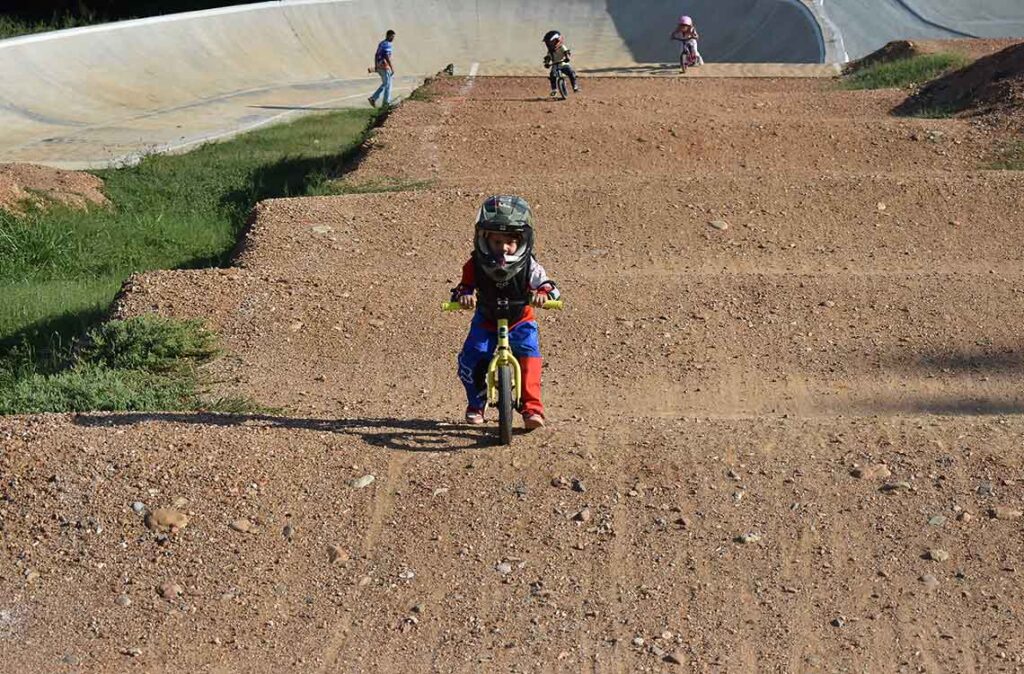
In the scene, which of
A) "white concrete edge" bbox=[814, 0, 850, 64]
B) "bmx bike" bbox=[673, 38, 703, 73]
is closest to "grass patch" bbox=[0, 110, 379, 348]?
"bmx bike" bbox=[673, 38, 703, 73]

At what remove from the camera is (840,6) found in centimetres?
3353

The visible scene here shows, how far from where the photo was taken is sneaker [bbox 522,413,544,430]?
7.36 m

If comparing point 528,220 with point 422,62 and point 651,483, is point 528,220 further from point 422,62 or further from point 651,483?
point 422,62

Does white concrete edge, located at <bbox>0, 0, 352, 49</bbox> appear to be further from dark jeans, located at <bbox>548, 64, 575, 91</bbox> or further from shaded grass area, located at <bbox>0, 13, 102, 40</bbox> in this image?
dark jeans, located at <bbox>548, 64, 575, 91</bbox>

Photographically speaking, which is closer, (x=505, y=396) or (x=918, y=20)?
(x=505, y=396)

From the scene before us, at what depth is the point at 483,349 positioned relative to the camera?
7.37 metres

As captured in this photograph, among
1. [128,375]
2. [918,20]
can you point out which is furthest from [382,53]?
[128,375]

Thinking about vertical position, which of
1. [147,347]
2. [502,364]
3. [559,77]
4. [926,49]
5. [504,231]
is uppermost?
[504,231]

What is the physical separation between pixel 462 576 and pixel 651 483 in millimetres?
1175

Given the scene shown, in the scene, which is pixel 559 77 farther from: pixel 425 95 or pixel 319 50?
pixel 319 50

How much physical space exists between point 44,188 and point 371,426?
11687 millimetres

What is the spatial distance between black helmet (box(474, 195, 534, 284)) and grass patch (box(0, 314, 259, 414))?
2144mm

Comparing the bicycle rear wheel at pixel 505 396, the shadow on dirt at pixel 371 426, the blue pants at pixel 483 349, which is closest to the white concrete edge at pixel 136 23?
the shadow on dirt at pixel 371 426

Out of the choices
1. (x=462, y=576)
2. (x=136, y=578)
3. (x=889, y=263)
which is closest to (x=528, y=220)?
(x=462, y=576)
